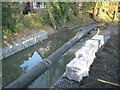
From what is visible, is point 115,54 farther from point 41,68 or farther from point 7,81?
point 7,81

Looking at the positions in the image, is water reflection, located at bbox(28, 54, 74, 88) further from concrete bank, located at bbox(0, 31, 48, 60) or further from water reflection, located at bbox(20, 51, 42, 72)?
concrete bank, located at bbox(0, 31, 48, 60)

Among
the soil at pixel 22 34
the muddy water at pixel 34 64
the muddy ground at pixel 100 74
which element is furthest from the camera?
the soil at pixel 22 34

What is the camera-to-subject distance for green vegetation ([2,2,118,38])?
1010cm

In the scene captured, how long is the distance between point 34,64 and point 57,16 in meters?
8.76

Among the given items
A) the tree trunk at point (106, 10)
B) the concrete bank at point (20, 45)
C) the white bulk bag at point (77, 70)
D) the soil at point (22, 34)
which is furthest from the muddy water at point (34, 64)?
the tree trunk at point (106, 10)

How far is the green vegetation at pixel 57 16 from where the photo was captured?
33.1 ft

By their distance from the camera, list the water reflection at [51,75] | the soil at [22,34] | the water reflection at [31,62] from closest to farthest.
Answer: the water reflection at [51,75], the water reflection at [31,62], the soil at [22,34]

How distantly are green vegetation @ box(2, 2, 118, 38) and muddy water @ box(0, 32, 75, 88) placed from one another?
90.1 inches

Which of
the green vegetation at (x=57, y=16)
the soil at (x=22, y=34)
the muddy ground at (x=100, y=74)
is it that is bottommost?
the muddy ground at (x=100, y=74)

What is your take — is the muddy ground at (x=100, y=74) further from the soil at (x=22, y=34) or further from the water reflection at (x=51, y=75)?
the soil at (x=22, y=34)

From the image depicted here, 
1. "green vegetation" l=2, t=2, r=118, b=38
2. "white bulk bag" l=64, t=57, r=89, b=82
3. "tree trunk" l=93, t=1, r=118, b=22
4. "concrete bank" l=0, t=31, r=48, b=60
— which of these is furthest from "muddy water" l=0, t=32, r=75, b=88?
"tree trunk" l=93, t=1, r=118, b=22

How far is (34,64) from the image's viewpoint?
26.1 ft

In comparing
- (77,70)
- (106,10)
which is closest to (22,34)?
(77,70)

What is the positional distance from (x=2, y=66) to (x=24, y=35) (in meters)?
4.58
